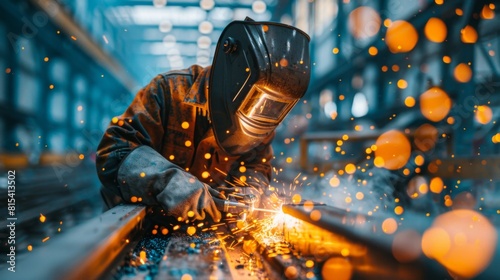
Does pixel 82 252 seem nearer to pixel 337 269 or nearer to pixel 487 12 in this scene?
pixel 337 269

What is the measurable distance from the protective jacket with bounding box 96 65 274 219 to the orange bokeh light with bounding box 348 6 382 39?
6.57 m

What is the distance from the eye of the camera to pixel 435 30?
5922 mm

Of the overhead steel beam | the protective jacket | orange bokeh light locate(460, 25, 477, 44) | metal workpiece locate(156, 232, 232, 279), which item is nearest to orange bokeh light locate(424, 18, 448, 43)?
orange bokeh light locate(460, 25, 477, 44)

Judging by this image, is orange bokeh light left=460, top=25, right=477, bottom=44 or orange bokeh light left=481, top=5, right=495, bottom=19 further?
orange bokeh light left=460, top=25, right=477, bottom=44

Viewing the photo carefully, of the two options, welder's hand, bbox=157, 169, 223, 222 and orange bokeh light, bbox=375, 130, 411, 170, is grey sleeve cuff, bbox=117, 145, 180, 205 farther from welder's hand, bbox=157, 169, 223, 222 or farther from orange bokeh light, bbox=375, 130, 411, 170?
orange bokeh light, bbox=375, 130, 411, 170

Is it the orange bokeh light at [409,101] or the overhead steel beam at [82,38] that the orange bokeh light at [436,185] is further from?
the overhead steel beam at [82,38]

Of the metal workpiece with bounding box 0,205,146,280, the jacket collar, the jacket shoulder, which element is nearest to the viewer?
the metal workpiece with bounding box 0,205,146,280

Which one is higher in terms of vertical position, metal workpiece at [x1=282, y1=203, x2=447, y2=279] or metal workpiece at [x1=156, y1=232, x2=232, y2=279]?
metal workpiece at [x1=282, y1=203, x2=447, y2=279]

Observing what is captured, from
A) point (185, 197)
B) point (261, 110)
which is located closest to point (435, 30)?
point (261, 110)

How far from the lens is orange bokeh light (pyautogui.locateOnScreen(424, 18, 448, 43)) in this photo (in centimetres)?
572

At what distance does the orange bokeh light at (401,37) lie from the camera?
662 cm

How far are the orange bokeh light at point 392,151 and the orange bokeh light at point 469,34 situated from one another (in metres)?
1.48

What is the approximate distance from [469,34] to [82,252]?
4890 millimetres

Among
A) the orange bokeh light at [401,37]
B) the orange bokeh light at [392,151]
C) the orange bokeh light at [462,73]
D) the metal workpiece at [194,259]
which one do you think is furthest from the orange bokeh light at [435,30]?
the metal workpiece at [194,259]
